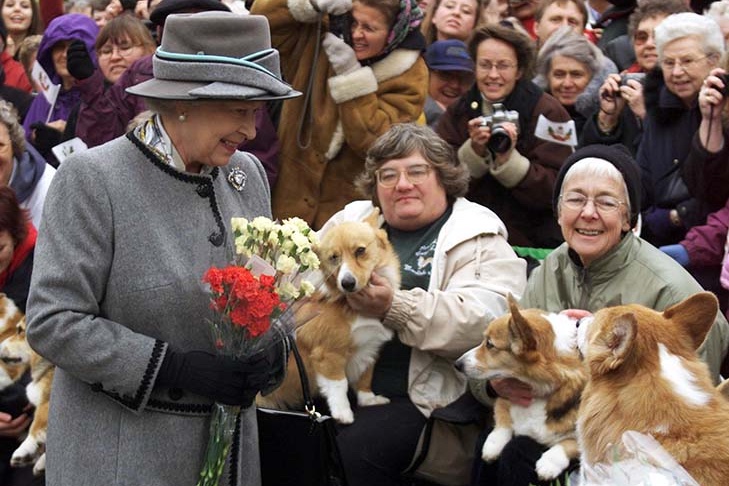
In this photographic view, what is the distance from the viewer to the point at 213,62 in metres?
3.39

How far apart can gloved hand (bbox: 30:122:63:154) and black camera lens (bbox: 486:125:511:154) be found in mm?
3144

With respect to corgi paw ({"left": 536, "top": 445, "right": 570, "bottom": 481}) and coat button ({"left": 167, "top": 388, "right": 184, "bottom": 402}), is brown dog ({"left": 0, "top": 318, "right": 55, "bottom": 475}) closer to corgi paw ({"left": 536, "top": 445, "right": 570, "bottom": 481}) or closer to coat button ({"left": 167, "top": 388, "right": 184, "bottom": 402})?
coat button ({"left": 167, "top": 388, "right": 184, "bottom": 402})

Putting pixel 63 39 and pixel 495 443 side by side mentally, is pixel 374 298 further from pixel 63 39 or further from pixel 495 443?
pixel 63 39

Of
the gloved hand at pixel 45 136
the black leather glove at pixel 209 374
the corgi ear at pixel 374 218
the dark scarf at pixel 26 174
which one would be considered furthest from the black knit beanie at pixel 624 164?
the gloved hand at pixel 45 136

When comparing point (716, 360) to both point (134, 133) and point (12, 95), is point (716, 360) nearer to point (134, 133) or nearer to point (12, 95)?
point (134, 133)

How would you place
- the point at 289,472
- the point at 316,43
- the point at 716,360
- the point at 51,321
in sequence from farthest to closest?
the point at 316,43 → the point at 716,360 → the point at 289,472 → the point at 51,321

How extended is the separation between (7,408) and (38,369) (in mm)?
315

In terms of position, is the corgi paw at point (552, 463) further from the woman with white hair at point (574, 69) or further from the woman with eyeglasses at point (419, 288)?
the woman with white hair at point (574, 69)

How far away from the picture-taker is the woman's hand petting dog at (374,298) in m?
4.79

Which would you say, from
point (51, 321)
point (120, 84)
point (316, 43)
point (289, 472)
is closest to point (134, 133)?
point (51, 321)

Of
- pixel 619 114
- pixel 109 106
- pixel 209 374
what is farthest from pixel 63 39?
pixel 209 374

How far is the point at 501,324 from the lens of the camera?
439cm

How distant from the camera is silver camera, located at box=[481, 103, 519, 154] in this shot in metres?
5.99

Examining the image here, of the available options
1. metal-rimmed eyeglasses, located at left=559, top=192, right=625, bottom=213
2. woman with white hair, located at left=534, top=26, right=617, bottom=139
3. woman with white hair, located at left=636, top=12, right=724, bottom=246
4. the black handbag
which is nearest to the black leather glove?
the black handbag
